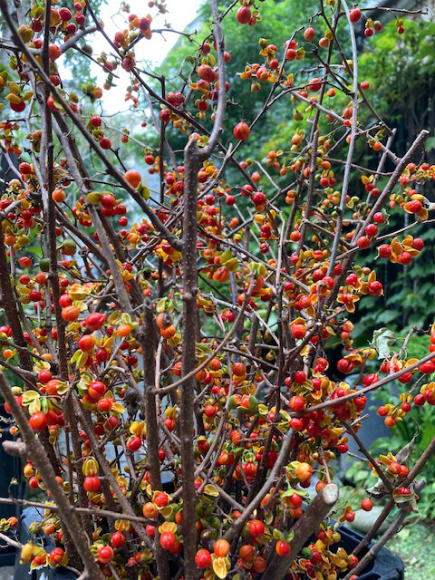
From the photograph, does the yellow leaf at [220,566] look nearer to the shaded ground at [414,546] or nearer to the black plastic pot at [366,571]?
the black plastic pot at [366,571]

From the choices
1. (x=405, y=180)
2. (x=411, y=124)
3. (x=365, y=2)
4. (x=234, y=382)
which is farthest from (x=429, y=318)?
(x=365, y=2)

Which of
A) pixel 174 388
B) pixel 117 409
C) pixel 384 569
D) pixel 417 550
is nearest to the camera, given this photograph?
pixel 174 388

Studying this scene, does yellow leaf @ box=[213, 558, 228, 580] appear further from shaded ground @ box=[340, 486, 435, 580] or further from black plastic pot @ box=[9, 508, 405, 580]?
shaded ground @ box=[340, 486, 435, 580]

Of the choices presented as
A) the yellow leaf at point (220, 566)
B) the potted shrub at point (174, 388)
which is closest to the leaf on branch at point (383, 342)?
the potted shrub at point (174, 388)

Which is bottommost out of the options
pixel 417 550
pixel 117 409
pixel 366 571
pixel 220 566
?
pixel 417 550

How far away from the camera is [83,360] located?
0.48 metres

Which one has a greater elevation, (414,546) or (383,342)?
(383,342)

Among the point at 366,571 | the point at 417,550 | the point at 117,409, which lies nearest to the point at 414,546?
the point at 417,550

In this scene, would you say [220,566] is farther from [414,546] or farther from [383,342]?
[414,546]

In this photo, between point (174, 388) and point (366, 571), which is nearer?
point (174, 388)

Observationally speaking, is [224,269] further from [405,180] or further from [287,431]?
[405,180]

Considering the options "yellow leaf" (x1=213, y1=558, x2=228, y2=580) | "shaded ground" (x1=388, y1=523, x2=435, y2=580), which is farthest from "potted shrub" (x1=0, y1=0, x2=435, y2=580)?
"shaded ground" (x1=388, y1=523, x2=435, y2=580)

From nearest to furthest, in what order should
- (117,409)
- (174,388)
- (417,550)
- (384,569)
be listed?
(174,388), (117,409), (384,569), (417,550)

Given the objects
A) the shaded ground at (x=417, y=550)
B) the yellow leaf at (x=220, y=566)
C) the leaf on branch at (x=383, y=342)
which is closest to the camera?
the yellow leaf at (x=220, y=566)
